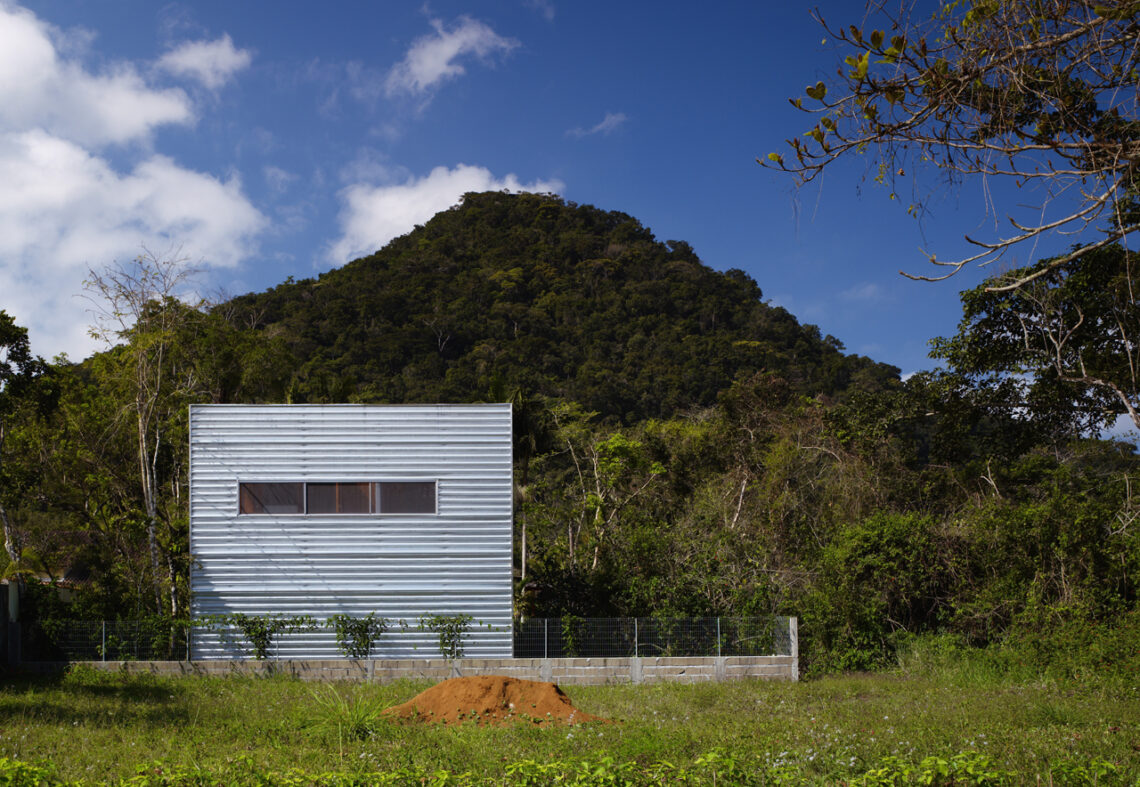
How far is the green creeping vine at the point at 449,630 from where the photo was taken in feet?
45.6

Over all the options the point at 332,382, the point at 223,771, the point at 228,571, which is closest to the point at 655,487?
the point at 332,382

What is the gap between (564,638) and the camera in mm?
14180

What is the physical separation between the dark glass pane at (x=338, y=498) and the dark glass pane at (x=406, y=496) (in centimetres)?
29

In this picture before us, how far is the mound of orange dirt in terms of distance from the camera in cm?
919

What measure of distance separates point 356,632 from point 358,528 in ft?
5.34

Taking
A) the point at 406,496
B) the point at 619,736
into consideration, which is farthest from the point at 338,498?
the point at 619,736

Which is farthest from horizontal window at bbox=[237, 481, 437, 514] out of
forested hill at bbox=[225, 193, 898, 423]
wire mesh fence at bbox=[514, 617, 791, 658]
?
forested hill at bbox=[225, 193, 898, 423]

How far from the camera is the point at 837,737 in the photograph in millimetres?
7539

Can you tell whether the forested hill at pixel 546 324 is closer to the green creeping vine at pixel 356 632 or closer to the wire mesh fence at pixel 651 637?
the green creeping vine at pixel 356 632

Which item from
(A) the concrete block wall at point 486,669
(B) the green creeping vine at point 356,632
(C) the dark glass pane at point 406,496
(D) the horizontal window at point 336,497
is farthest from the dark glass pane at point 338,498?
(A) the concrete block wall at point 486,669

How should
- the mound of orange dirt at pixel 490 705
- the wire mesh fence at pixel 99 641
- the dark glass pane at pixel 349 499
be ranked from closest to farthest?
the mound of orange dirt at pixel 490 705 < the wire mesh fence at pixel 99 641 < the dark glass pane at pixel 349 499

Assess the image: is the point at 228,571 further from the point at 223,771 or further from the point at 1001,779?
the point at 1001,779

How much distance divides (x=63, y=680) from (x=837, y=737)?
10867mm

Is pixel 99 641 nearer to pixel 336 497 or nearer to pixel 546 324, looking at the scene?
pixel 336 497
